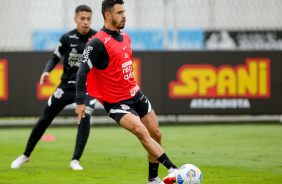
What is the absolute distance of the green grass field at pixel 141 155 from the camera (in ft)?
24.4

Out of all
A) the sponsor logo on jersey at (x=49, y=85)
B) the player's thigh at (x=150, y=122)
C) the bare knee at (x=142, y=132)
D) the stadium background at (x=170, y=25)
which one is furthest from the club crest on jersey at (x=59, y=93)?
the stadium background at (x=170, y=25)

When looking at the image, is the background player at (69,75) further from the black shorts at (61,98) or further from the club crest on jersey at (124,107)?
the club crest on jersey at (124,107)

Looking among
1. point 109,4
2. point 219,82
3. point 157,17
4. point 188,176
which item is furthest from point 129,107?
point 157,17

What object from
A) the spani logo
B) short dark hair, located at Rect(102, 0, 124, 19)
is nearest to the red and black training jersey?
short dark hair, located at Rect(102, 0, 124, 19)

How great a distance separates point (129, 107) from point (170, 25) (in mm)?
9598

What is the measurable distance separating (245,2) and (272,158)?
723 cm

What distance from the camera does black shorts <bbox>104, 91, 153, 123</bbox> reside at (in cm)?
650

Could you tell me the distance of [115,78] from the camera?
6.52 m

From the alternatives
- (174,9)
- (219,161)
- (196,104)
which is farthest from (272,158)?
(174,9)

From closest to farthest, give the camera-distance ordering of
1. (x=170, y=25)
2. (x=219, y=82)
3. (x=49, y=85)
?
(x=49, y=85) < (x=219, y=82) < (x=170, y=25)

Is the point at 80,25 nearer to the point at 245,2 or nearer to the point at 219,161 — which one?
the point at 219,161

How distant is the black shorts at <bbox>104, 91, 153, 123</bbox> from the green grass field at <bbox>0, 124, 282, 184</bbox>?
0.96 m

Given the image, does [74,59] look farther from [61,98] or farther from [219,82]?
[219,82]

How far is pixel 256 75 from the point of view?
15.0 meters
